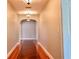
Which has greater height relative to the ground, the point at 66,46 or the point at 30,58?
the point at 66,46

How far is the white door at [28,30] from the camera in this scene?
20922mm

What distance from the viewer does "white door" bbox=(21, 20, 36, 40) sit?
2092cm

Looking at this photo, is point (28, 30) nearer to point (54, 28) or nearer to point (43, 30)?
point (43, 30)

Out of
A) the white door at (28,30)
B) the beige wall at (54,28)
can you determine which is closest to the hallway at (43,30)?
the beige wall at (54,28)

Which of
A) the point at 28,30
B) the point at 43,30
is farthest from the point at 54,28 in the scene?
the point at 28,30

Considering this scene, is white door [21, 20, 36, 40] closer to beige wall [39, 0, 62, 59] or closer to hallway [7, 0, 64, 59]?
hallway [7, 0, 64, 59]

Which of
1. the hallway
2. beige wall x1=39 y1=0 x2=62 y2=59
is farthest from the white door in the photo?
beige wall x1=39 y1=0 x2=62 y2=59

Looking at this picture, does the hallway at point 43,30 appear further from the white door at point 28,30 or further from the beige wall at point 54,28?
the white door at point 28,30
